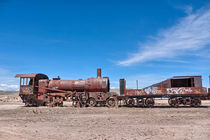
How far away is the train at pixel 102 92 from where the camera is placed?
781 inches

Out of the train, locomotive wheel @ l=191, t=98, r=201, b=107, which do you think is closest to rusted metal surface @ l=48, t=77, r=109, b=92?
the train

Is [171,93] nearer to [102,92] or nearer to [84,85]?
[102,92]

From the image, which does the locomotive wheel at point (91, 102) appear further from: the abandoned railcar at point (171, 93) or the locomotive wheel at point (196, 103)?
the locomotive wheel at point (196, 103)

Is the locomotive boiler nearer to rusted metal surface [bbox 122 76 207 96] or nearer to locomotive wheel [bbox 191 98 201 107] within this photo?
rusted metal surface [bbox 122 76 207 96]

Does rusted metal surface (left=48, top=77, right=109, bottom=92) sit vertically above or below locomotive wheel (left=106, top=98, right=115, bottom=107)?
above

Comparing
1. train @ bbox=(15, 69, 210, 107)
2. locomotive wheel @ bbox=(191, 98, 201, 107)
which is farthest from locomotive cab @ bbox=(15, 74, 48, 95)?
locomotive wheel @ bbox=(191, 98, 201, 107)

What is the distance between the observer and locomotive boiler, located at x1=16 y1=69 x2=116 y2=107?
2097cm

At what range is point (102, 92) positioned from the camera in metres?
20.9

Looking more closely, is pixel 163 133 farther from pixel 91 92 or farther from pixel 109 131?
pixel 91 92

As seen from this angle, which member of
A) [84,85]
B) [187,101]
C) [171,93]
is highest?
[84,85]

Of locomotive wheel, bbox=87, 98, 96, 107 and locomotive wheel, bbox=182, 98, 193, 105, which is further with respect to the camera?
locomotive wheel, bbox=87, 98, 96, 107

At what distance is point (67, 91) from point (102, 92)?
4.79 meters

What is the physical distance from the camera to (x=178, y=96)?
65.2 feet

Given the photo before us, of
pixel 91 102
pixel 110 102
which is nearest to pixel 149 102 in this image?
pixel 110 102
